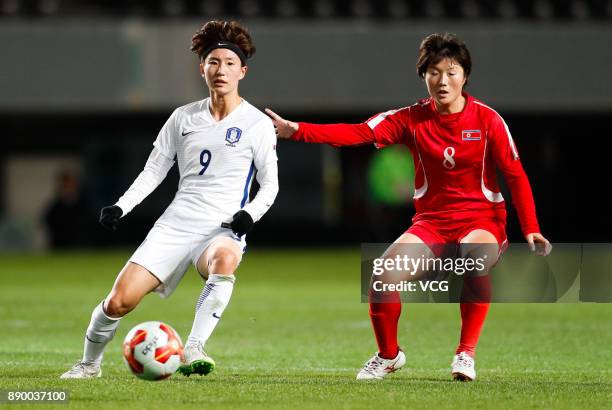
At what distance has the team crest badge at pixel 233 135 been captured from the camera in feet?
20.6

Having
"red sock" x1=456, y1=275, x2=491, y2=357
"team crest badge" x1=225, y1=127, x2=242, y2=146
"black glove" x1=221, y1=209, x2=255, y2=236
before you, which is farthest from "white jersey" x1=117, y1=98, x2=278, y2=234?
"red sock" x1=456, y1=275, x2=491, y2=357

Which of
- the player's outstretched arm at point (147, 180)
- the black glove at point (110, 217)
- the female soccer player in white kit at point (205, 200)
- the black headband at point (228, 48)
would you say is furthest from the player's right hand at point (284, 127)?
the black glove at point (110, 217)

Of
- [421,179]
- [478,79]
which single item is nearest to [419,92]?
[478,79]

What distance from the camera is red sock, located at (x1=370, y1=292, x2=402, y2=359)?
6461 millimetres

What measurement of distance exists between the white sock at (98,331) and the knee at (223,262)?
1.92 feet

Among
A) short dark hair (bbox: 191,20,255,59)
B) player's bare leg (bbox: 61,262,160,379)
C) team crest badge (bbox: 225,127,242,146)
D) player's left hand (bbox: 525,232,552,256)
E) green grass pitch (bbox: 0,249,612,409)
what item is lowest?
green grass pitch (bbox: 0,249,612,409)

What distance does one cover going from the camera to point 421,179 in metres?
6.55

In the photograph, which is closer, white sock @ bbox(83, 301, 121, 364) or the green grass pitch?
the green grass pitch

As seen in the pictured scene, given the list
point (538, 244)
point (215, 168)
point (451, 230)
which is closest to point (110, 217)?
point (215, 168)

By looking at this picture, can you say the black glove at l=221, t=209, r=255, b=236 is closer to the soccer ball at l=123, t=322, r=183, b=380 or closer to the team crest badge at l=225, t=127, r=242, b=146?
the team crest badge at l=225, t=127, r=242, b=146

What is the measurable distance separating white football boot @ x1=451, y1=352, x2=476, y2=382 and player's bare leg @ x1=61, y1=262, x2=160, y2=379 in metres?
1.64

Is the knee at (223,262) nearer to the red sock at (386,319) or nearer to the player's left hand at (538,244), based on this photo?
the red sock at (386,319)

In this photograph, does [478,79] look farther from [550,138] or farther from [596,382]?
[596,382]

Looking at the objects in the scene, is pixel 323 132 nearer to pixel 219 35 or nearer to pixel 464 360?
pixel 219 35
